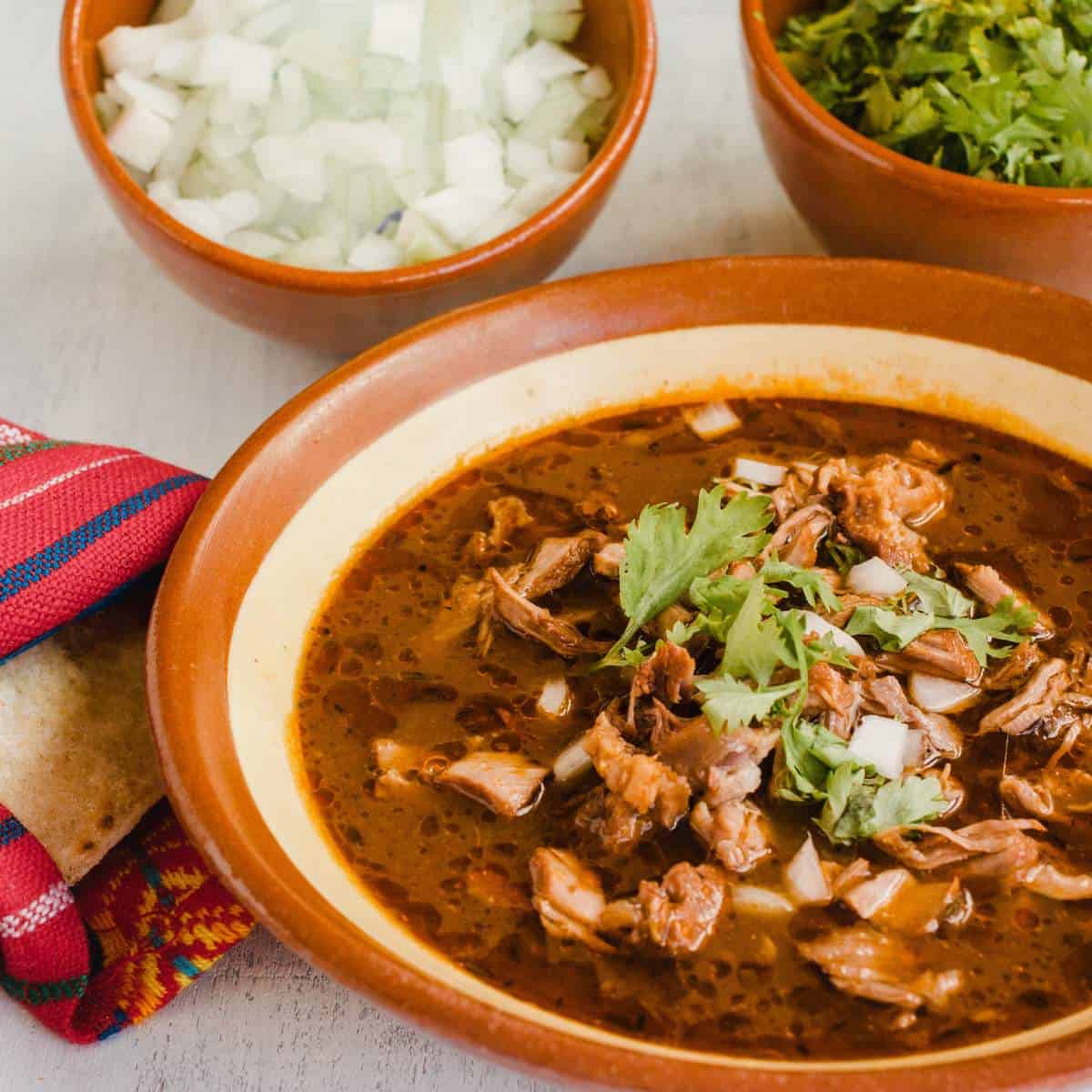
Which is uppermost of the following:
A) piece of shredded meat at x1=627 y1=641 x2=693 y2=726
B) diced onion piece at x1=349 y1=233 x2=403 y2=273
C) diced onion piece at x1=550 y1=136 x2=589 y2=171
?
diced onion piece at x1=550 y1=136 x2=589 y2=171

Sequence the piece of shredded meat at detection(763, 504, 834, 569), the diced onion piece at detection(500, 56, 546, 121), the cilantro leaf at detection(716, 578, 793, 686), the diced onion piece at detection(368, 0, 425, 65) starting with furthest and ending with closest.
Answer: the diced onion piece at detection(500, 56, 546, 121), the diced onion piece at detection(368, 0, 425, 65), the piece of shredded meat at detection(763, 504, 834, 569), the cilantro leaf at detection(716, 578, 793, 686)

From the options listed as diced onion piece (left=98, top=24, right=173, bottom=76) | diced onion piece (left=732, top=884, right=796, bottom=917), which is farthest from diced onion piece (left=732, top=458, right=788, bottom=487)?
diced onion piece (left=98, top=24, right=173, bottom=76)

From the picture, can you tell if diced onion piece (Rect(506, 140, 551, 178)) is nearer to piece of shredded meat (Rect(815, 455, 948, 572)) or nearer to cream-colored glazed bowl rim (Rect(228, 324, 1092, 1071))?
cream-colored glazed bowl rim (Rect(228, 324, 1092, 1071))

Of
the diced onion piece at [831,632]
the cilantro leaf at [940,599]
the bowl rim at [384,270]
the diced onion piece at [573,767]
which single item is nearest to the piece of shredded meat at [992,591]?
the cilantro leaf at [940,599]

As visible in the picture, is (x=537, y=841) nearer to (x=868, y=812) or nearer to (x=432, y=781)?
(x=432, y=781)

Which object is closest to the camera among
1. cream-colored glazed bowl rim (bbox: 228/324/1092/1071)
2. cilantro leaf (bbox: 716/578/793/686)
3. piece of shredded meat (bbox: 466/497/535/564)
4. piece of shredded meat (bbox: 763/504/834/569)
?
cilantro leaf (bbox: 716/578/793/686)

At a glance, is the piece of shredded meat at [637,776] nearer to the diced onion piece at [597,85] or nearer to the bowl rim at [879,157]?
the bowl rim at [879,157]
